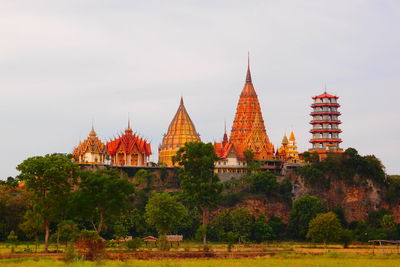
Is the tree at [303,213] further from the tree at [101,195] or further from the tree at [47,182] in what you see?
the tree at [47,182]

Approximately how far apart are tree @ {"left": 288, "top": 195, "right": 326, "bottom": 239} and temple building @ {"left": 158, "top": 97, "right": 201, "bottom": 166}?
32.3 m

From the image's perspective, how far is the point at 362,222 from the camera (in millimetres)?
142000

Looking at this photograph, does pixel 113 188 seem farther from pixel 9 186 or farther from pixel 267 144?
pixel 267 144

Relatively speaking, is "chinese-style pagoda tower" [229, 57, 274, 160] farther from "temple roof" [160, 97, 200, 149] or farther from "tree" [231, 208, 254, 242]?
"tree" [231, 208, 254, 242]

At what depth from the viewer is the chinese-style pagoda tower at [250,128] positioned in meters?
164

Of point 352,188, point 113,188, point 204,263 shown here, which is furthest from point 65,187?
point 352,188

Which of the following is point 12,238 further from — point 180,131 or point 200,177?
point 180,131

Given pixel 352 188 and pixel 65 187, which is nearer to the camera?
pixel 65 187

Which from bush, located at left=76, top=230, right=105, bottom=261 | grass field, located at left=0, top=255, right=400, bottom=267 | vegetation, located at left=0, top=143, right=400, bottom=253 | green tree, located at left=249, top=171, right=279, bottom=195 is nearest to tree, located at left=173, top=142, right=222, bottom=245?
vegetation, located at left=0, top=143, right=400, bottom=253

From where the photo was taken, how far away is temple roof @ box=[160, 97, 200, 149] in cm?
16788

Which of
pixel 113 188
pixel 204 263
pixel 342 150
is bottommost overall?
pixel 204 263

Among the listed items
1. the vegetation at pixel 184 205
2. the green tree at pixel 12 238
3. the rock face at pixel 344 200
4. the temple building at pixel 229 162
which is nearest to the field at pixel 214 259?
the vegetation at pixel 184 205

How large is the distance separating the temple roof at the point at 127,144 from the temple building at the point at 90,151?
5.19 meters

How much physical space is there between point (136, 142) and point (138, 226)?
26525 mm
